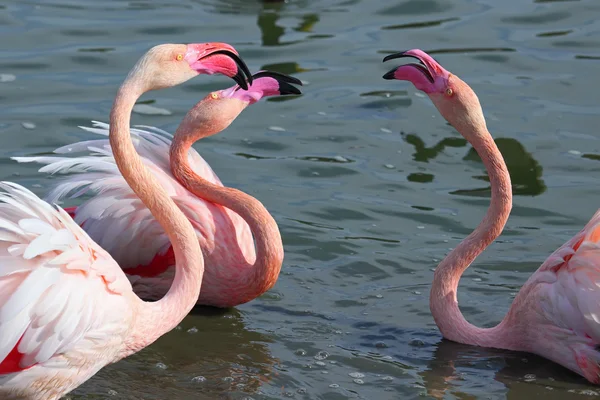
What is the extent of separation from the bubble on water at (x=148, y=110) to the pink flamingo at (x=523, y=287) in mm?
3533

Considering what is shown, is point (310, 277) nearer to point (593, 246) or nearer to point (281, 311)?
A: point (281, 311)

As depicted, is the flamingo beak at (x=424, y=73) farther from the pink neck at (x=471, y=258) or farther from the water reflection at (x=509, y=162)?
the water reflection at (x=509, y=162)

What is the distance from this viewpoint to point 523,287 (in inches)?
199

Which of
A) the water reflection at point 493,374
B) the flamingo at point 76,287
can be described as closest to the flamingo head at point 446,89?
the flamingo at point 76,287

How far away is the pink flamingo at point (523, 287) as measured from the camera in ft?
15.4

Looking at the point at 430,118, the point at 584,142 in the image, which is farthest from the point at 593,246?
the point at 430,118

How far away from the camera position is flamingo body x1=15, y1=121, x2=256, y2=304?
5352mm

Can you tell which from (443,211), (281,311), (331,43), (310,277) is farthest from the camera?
(331,43)

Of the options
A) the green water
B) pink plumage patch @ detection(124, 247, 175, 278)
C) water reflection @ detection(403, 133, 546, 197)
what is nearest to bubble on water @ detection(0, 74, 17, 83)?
the green water

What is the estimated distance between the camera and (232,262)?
5.37 m

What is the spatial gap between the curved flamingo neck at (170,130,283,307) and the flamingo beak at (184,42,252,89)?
855mm

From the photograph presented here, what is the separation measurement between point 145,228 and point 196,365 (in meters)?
0.79

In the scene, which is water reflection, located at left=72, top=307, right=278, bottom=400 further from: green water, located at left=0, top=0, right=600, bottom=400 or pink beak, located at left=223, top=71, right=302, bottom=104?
pink beak, located at left=223, top=71, right=302, bottom=104

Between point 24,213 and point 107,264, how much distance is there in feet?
1.32
